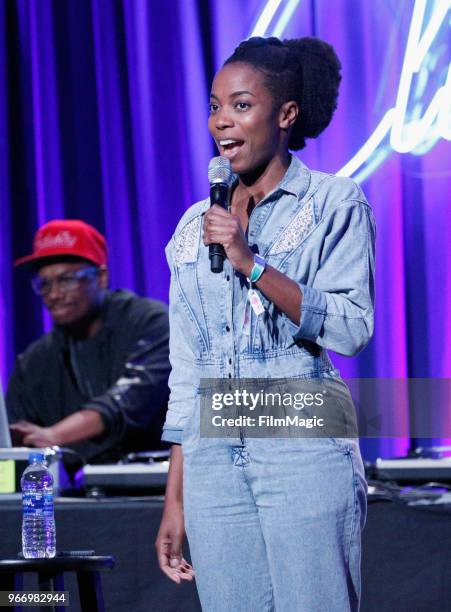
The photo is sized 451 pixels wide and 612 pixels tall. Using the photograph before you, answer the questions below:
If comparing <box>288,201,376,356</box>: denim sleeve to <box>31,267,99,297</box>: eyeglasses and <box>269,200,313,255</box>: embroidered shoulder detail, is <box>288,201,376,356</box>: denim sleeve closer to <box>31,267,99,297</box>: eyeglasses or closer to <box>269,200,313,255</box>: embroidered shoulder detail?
<box>269,200,313,255</box>: embroidered shoulder detail

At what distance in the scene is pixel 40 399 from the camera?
378 centimetres

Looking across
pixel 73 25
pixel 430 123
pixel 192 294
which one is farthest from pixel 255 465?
pixel 73 25

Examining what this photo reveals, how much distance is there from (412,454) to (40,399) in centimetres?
153

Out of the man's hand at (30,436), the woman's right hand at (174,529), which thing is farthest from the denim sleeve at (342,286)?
the man's hand at (30,436)

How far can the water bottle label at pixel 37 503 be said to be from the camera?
82.4 inches

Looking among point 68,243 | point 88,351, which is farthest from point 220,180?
point 88,351

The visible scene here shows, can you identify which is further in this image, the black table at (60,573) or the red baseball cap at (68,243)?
the red baseball cap at (68,243)

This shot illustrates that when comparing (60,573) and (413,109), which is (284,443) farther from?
(413,109)

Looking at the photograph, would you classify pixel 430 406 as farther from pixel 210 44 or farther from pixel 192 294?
pixel 210 44

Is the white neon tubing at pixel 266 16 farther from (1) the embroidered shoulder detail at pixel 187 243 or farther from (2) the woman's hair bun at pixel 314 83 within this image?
(1) the embroidered shoulder detail at pixel 187 243

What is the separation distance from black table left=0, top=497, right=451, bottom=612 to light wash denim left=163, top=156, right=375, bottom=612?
64cm

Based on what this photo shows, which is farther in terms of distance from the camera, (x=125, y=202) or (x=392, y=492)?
(x=125, y=202)

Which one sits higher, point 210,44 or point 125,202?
point 210,44

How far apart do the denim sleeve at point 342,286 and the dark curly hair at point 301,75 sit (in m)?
0.24
